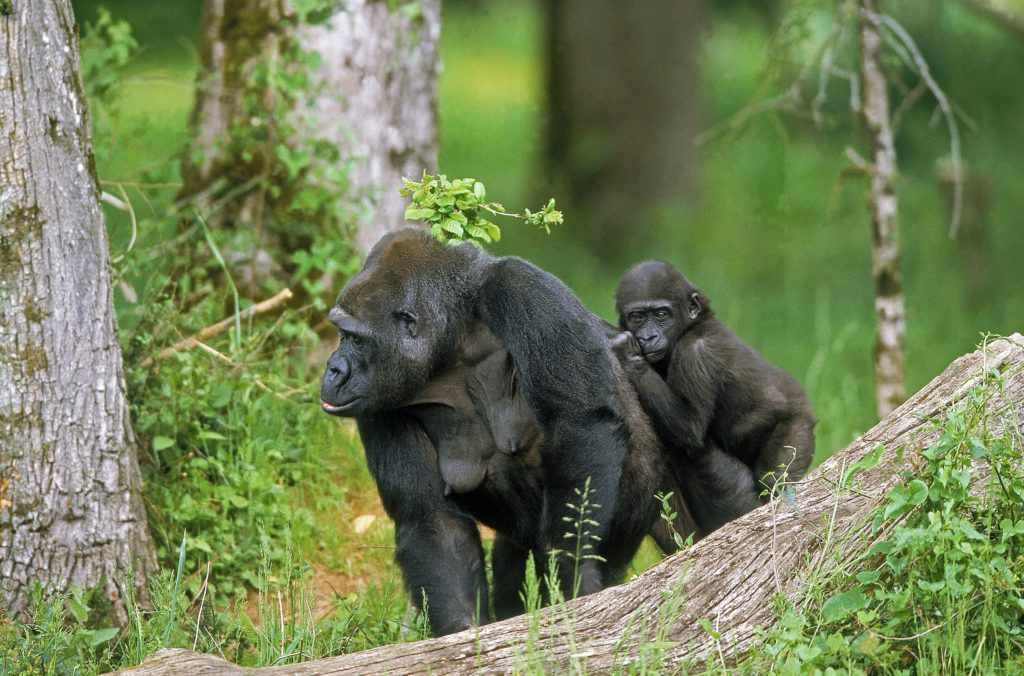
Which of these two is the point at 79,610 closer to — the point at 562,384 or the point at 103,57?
the point at 562,384

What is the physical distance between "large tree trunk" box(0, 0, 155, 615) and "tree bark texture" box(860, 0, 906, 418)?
3286 millimetres

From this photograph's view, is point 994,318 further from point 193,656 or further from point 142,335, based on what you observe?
point 193,656

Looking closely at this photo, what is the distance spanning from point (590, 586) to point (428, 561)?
19.0 inches

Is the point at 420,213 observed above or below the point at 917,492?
above

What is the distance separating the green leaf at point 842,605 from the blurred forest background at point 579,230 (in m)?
1.41

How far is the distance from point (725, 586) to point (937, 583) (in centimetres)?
46

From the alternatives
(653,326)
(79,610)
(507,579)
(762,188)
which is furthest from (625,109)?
(79,610)

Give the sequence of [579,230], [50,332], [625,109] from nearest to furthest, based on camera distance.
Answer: [50,332] < [625,109] < [579,230]

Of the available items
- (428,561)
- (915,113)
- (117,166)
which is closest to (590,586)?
(428,561)

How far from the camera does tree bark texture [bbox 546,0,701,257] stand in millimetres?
9836

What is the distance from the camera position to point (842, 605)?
259 cm

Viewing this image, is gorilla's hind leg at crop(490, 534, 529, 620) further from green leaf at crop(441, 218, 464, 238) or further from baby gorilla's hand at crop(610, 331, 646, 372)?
green leaf at crop(441, 218, 464, 238)

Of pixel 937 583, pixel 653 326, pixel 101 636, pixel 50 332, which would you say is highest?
pixel 50 332

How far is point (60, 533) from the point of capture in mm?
3453
